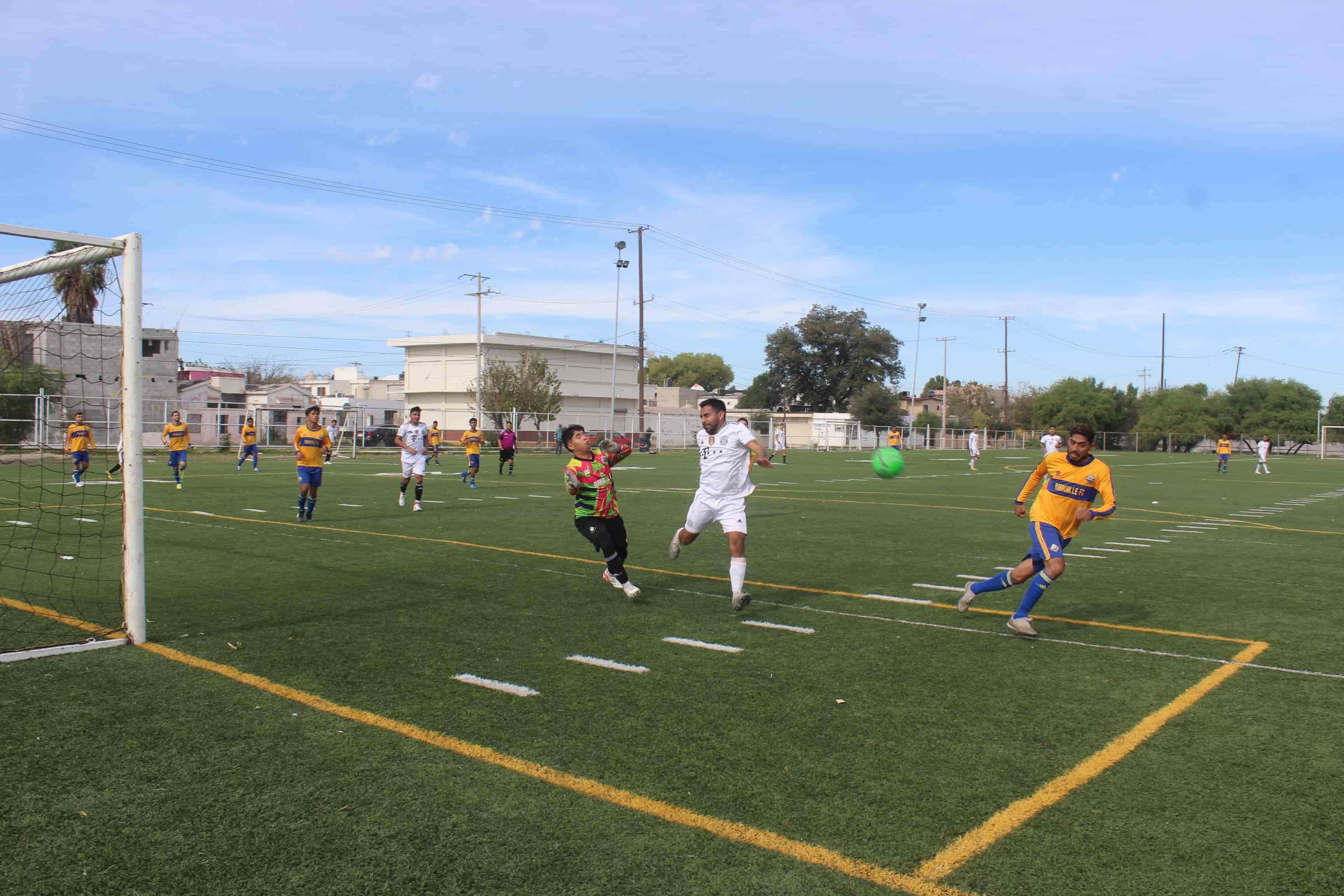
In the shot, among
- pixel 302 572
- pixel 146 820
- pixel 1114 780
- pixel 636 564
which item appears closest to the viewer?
pixel 146 820

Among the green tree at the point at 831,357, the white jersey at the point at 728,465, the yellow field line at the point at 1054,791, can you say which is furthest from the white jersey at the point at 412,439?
the green tree at the point at 831,357

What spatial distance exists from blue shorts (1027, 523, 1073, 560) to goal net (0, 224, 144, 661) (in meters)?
6.90

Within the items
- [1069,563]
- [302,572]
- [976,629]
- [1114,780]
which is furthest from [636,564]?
[1114,780]

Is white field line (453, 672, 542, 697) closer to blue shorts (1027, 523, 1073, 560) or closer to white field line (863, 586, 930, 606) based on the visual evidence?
blue shorts (1027, 523, 1073, 560)

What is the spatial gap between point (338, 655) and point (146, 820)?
2.69 metres

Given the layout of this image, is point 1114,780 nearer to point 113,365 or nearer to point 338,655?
point 338,655

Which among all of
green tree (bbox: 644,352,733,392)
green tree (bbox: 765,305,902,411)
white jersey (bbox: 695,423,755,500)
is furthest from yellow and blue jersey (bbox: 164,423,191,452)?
green tree (bbox: 644,352,733,392)

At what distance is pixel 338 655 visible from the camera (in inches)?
263

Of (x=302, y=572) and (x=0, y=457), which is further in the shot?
(x=0, y=457)

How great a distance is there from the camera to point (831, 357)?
101m

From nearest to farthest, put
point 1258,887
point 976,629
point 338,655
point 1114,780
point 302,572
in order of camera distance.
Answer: point 1258,887, point 1114,780, point 338,655, point 976,629, point 302,572

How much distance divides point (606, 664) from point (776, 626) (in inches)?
75.9

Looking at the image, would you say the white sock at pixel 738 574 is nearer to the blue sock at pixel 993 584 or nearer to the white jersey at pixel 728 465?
the white jersey at pixel 728 465

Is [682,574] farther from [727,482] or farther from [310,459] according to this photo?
[310,459]
